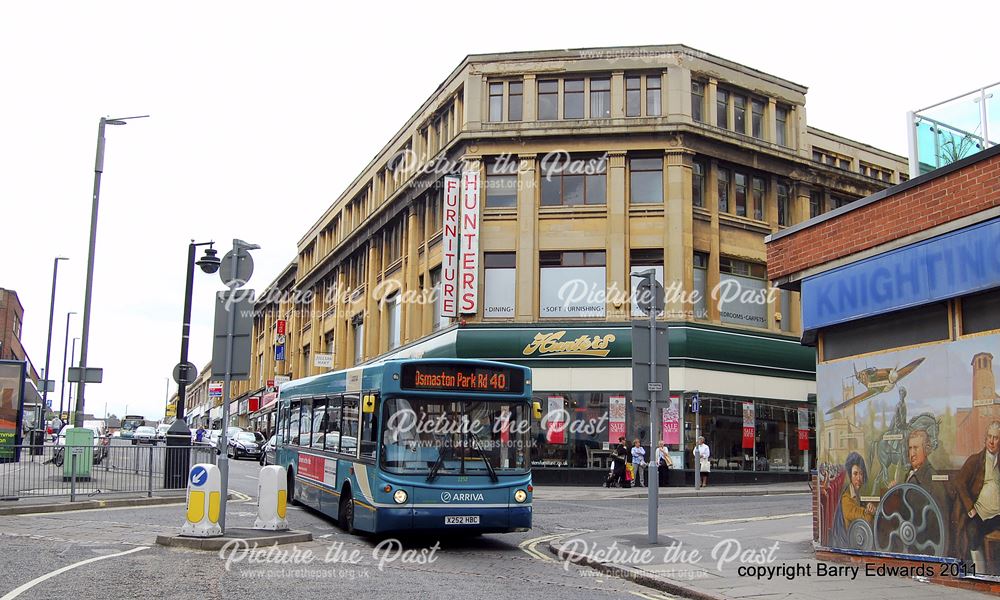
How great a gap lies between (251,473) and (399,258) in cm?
1371

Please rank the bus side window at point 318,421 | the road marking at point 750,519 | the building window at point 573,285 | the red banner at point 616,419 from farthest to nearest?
the building window at point 573,285 → the red banner at point 616,419 → the road marking at point 750,519 → the bus side window at point 318,421

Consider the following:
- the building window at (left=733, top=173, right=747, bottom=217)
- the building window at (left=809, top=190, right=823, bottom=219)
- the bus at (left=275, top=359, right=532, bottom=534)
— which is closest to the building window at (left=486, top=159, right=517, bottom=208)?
the building window at (left=733, top=173, right=747, bottom=217)

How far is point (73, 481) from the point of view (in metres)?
18.1

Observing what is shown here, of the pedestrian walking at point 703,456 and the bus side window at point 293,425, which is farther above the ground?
the bus side window at point 293,425

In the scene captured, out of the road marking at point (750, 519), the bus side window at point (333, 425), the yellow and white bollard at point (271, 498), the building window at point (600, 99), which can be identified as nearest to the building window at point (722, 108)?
the building window at point (600, 99)

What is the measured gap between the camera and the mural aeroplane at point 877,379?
1103 centimetres

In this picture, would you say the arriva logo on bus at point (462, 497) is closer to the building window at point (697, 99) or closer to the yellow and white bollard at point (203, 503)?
the yellow and white bollard at point (203, 503)

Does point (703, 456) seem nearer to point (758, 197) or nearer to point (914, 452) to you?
point (758, 197)

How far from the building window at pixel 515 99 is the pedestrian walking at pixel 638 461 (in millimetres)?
12884

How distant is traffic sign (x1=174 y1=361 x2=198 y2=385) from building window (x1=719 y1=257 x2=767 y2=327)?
19798 millimetres

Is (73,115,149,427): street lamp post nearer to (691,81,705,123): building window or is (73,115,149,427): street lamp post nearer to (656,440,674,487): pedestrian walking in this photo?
(656,440,674,487): pedestrian walking

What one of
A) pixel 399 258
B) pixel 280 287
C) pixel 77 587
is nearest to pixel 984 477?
pixel 77 587

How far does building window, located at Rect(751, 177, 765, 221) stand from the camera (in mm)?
36188

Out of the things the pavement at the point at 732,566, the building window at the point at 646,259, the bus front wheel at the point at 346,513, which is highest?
the building window at the point at 646,259
